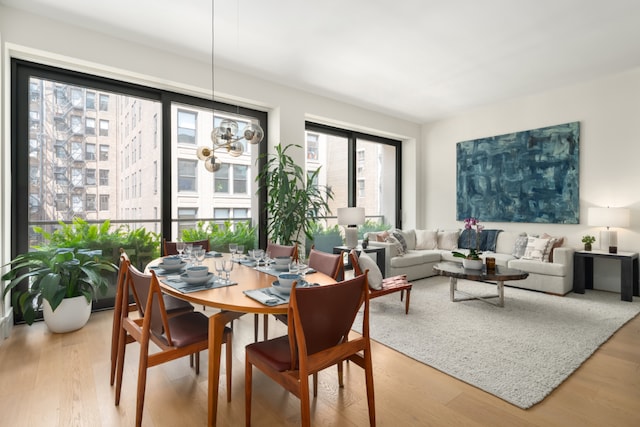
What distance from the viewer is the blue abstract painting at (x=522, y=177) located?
505 cm

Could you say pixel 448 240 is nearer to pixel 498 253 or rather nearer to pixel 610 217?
pixel 498 253

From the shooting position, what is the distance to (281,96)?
485 cm

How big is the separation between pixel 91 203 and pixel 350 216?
132 inches

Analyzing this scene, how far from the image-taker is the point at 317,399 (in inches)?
81.4

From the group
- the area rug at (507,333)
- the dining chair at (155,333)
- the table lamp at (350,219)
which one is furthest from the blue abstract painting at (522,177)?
the dining chair at (155,333)

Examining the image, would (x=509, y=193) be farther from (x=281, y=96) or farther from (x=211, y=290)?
(x=211, y=290)

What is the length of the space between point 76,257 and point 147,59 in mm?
2219

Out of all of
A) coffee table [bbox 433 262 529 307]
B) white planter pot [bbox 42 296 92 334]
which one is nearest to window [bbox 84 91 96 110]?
white planter pot [bbox 42 296 92 334]

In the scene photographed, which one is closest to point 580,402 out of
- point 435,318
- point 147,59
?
point 435,318

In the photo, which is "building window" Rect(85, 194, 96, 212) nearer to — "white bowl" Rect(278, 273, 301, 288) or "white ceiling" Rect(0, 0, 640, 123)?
"white ceiling" Rect(0, 0, 640, 123)

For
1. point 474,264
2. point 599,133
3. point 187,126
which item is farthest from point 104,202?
point 599,133

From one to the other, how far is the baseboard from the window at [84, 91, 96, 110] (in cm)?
234

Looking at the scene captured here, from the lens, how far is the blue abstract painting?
5047 millimetres

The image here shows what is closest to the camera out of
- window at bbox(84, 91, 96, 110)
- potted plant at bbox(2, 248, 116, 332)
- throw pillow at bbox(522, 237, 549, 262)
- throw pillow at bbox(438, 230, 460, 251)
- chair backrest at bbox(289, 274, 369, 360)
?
chair backrest at bbox(289, 274, 369, 360)
